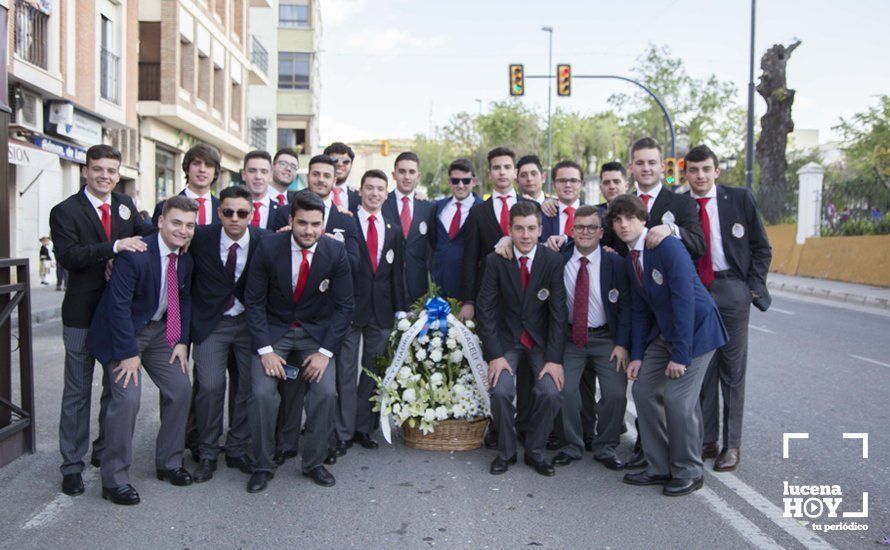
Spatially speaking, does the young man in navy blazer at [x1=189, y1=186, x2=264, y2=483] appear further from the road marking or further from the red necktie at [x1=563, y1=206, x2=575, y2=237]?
the road marking

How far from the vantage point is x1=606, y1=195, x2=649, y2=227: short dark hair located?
18.7 ft

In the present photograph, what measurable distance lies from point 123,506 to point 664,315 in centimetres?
367

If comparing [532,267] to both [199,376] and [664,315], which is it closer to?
[664,315]

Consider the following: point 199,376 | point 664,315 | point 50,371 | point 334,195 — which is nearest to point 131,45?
point 50,371

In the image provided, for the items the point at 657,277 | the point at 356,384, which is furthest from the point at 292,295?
the point at 657,277

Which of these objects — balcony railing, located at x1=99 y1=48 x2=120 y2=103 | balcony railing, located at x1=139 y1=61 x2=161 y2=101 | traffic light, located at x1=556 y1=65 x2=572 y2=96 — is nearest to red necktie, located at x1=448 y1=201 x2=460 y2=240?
balcony railing, located at x1=99 y1=48 x2=120 y2=103

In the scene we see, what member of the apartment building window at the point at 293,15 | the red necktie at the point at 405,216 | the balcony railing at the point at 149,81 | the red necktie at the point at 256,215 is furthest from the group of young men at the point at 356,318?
the apartment building window at the point at 293,15

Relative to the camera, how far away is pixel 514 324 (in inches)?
247

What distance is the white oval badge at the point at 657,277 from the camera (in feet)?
18.2

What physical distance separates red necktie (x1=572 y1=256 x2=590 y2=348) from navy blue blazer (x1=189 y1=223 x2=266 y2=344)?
2361 mm

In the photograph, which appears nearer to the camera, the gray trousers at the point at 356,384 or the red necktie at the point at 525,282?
the red necktie at the point at 525,282

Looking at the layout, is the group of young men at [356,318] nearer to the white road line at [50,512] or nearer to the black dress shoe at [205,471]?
the black dress shoe at [205,471]

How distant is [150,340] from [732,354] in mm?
4049

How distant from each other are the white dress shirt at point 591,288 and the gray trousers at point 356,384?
1522 millimetres
